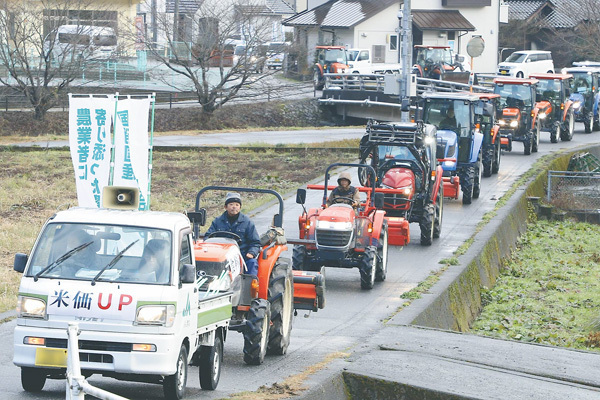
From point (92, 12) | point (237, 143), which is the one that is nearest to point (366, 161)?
point (237, 143)

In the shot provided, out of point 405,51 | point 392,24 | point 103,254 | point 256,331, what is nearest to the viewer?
point 103,254

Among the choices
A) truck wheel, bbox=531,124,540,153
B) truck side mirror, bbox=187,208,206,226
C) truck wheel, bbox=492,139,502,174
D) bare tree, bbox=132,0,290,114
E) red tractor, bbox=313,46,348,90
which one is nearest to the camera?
truck side mirror, bbox=187,208,206,226

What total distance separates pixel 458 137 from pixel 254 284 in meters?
17.0

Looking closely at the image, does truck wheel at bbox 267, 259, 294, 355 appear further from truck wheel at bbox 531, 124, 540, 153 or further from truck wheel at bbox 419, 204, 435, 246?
truck wheel at bbox 531, 124, 540, 153

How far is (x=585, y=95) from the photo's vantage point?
45.4m

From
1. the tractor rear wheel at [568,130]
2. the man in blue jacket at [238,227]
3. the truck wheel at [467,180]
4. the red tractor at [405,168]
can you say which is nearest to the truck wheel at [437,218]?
the red tractor at [405,168]

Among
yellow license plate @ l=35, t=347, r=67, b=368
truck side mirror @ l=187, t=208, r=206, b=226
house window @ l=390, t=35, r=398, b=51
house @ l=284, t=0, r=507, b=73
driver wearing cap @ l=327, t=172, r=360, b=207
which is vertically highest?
house @ l=284, t=0, r=507, b=73

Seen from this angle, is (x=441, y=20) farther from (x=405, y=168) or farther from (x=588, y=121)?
(x=405, y=168)

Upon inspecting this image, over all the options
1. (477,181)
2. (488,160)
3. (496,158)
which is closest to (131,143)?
(477,181)

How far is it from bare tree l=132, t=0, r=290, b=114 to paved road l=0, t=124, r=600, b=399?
2289 centimetres

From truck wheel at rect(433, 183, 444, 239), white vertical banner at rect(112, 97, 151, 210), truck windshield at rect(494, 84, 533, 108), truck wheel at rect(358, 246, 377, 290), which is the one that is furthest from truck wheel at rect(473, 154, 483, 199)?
white vertical banner at rect(112, 97, 151, 210)

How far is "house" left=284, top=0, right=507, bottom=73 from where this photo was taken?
6506 centimetres

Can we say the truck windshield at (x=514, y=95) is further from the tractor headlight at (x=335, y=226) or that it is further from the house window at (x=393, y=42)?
the house window at (x=393, y=42)

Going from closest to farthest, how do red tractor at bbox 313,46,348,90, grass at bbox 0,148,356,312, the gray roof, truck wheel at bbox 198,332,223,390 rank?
truck wheel at bbox 198,332,223,390, grass at bbox 0,148,356,312, red tractor at bbox 313,46,348,90, the gray roof
